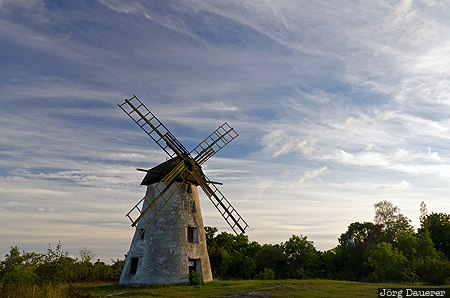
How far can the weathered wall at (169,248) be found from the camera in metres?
28.4

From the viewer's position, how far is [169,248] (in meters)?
29.1

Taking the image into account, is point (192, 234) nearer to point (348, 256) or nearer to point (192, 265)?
point (192, 265)

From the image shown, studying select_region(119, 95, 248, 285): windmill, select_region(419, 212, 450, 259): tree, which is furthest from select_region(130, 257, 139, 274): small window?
select_region(419, 212, 450, 259): tree

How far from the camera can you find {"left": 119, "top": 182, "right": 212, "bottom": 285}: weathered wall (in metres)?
28.4

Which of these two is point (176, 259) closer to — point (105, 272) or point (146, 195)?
point (146, 195)

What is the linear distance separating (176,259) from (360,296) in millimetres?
13368

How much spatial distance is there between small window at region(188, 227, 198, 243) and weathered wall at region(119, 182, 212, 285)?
0.25 metres

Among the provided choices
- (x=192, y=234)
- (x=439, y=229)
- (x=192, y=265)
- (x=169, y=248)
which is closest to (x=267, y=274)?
(x=192, y=265)

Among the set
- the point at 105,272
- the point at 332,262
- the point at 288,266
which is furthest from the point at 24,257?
the point at 332,262

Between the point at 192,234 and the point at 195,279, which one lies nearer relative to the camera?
the point at 195,279

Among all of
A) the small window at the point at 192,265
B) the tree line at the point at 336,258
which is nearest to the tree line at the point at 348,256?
the tree line at the point at 336,258

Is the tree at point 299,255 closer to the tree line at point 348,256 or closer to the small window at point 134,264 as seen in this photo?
the tree line at point 348,256

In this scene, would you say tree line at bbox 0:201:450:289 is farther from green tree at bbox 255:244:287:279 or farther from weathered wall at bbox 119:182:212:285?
weathered wall at bbox 119:182:212:285

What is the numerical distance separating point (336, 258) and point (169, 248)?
2414cm
